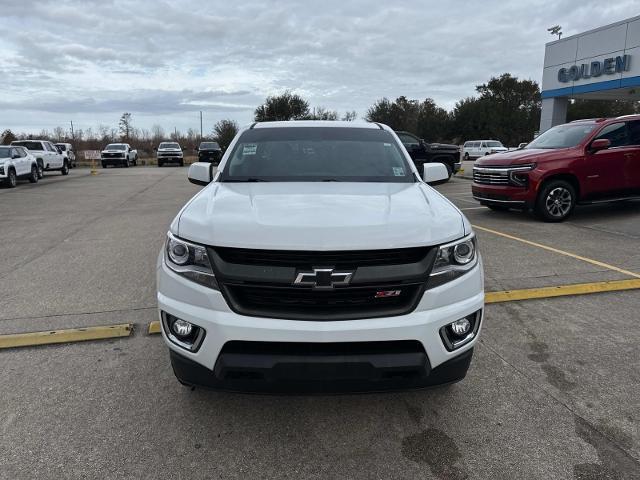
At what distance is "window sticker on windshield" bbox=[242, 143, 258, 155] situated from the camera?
4.14 metres

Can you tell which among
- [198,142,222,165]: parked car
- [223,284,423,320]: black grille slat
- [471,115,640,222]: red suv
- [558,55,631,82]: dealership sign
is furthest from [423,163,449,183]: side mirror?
[198,142,222,165]: parked car

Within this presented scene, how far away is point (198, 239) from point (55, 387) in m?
1.61

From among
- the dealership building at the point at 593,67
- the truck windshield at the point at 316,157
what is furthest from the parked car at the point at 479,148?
the truck windshield at the point at 316,157

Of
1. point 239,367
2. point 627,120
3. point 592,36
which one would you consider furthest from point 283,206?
point 592,36

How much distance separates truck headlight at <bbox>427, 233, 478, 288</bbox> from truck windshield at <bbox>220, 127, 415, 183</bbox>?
44.8 inches

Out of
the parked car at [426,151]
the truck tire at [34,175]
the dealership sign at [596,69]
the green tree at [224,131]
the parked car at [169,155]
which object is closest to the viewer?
the parked car at [426,151]

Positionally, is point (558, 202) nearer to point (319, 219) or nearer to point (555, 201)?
point (555, 201)

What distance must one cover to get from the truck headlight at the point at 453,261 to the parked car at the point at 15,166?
19.3m

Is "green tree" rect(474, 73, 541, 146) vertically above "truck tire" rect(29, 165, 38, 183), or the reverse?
"green tree" rect(474, 73, 541, 146)

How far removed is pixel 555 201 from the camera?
8984mm

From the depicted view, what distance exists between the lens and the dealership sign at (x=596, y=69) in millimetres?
23109

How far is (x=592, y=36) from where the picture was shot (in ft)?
81.8

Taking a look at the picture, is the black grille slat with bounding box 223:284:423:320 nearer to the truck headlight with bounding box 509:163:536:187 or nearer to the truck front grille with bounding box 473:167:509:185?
the truck headlight with bounding box 509:163:536:187

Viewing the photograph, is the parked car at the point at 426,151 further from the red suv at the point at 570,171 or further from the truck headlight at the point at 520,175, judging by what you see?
the truck headlight at the point at 520,175
